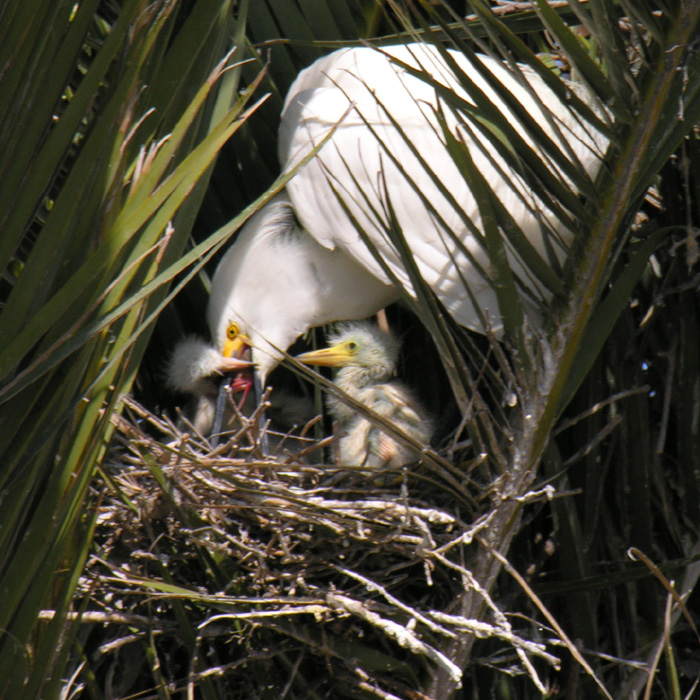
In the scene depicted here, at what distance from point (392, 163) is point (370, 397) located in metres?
0.49

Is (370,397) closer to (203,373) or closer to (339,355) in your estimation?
(339,355)

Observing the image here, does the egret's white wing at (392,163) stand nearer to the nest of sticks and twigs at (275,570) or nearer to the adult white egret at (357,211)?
the adult white egret at (357,211)

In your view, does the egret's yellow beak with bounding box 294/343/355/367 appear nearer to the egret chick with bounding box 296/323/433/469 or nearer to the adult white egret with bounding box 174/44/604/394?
the egret chick with bounding box 296/323/433/469

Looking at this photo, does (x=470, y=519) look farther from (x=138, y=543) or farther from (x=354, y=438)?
(x=138, y=543)

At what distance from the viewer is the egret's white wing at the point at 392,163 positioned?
1.85 metres

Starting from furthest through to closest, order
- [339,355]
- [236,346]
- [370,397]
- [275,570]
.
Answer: [236,346] → [339,355] → [370,397] → [275,570]

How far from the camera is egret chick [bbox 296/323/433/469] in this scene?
179cm

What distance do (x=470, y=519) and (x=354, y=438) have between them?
0.38m

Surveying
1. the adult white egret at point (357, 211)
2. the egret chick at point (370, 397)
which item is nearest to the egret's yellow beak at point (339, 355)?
the egret chick at point (370, 397)

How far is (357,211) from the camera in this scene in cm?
196

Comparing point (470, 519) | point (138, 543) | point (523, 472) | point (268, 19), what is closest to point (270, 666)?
point (138, 543)

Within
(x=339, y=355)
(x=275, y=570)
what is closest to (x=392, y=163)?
(x=339, y=355)

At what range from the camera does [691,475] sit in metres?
1.66

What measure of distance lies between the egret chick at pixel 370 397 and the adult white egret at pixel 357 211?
137 mm
